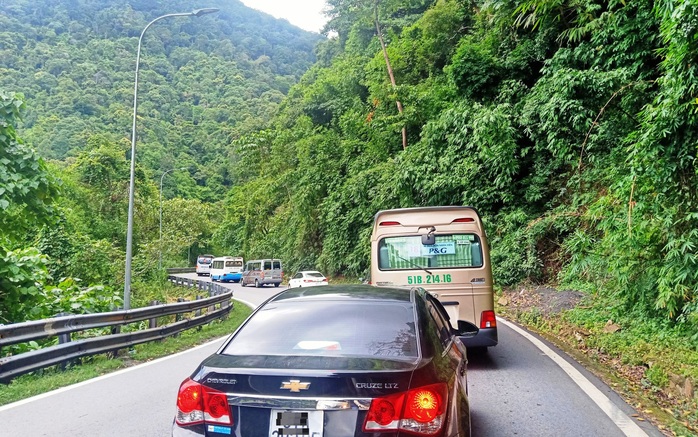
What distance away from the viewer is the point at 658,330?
888 cm

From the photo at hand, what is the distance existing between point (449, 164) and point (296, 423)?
19842 mm

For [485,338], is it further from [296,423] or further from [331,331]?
[296,423]

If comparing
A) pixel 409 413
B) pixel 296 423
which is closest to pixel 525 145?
pixel 409 413

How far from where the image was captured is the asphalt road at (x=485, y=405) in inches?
205

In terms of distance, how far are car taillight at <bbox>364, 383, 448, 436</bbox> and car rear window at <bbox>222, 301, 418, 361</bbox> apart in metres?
0.37

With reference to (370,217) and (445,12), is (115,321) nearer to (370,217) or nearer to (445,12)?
(370,217)

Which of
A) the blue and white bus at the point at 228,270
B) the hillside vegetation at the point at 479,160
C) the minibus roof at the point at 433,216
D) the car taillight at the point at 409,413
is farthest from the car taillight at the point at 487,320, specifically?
the blue and white bus at the point at 228,270

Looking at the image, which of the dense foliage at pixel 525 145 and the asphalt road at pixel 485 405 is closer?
the asphalt road at pixel 485 405

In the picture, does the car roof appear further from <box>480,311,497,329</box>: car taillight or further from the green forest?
the green forest

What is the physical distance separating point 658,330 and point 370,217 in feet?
68.2

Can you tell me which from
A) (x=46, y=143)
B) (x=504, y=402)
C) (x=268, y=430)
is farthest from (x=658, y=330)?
(x=46, y=143)

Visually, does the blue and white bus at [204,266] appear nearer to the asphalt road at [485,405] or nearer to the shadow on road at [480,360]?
the asphalt road at [485,405]

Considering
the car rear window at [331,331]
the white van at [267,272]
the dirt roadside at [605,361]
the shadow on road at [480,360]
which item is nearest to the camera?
the car rear window at [331,331]

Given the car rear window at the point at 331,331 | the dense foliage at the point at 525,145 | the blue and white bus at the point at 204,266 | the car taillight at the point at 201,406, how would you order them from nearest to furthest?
1. the car taillight at the point at 201,406
2. the car rear window at the point at 331,331
3. the dense foliage at the point at 525,145
4. the blue and white bus at the point at 204,266
